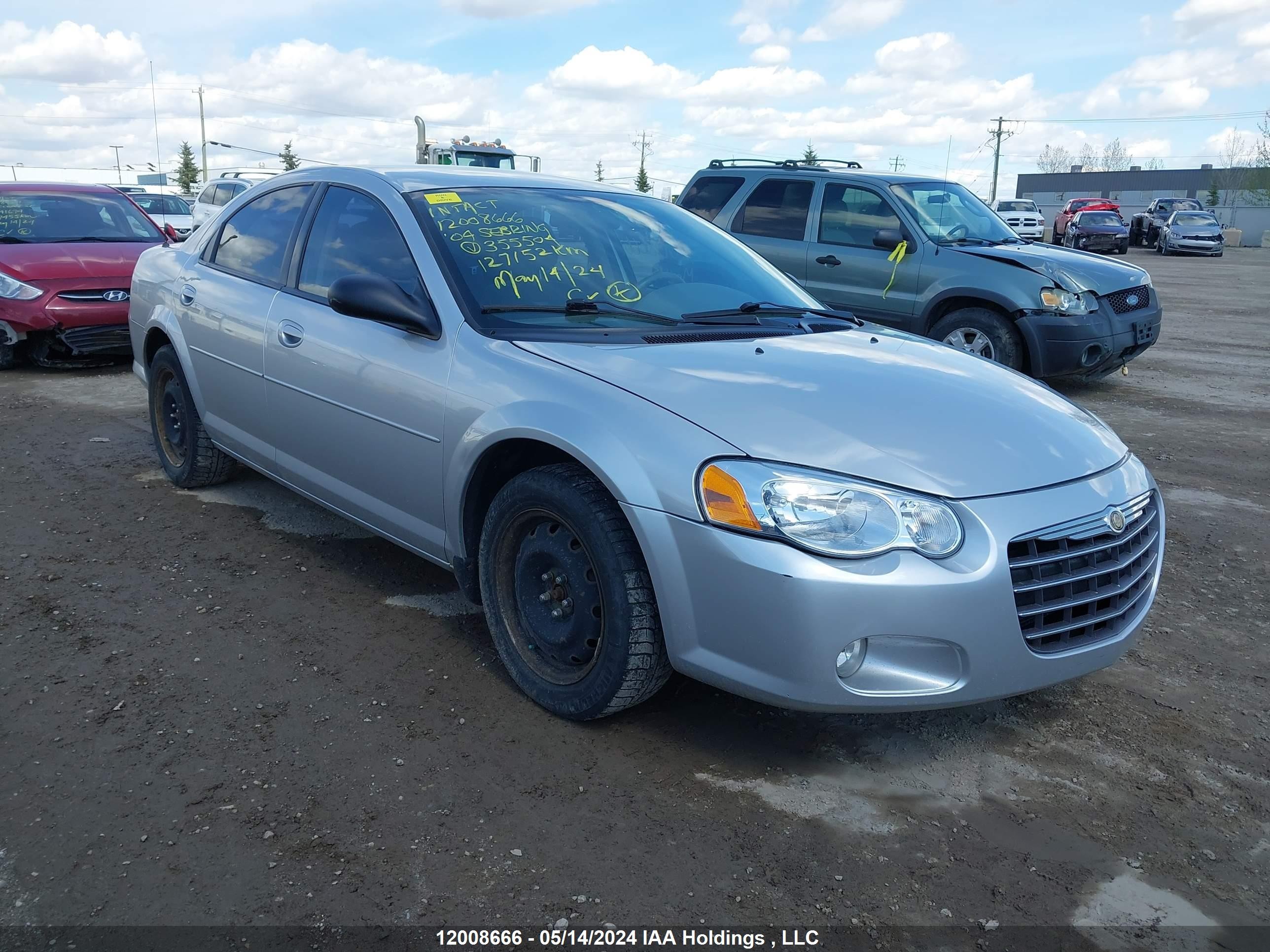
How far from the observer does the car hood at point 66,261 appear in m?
8.45

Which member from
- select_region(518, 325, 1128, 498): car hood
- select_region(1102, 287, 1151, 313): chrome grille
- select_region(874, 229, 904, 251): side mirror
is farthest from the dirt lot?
select_region(874, 229, 904, 251): side mirror

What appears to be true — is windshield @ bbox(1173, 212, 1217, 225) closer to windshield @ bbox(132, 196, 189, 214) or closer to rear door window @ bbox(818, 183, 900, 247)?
rear door window @ bbox(818, 183, 900, 247)

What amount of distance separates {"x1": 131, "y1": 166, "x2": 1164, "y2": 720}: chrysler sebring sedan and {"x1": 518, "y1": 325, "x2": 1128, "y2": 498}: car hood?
0.04 feet

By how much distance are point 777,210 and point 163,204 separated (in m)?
23.5

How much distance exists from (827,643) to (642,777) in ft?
2.27

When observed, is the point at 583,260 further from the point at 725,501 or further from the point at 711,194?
the point at 711,194

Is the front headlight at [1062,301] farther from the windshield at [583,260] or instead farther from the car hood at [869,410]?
the car hood at [869,410]

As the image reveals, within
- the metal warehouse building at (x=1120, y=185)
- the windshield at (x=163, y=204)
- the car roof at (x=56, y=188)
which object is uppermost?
the metal warehouse building at (x=1120, y=185)

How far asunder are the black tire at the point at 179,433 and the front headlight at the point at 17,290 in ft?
12.6

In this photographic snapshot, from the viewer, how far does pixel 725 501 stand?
8.42 feet

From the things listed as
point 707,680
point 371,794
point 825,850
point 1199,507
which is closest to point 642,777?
point 707,680

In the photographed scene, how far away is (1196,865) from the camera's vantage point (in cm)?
248

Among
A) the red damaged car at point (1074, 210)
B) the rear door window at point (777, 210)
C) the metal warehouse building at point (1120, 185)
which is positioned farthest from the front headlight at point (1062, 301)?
the metal warehouse building at point (1120, 185)

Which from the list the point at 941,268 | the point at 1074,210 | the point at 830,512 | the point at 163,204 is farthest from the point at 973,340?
the point at 1074,210
